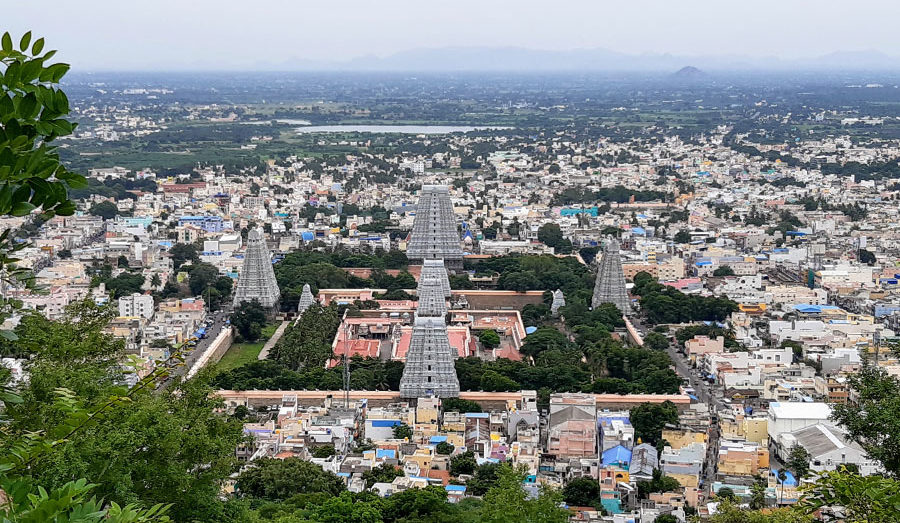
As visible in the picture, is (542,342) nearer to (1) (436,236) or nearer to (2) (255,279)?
(2) (255,279)

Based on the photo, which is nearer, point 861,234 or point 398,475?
point 398,475

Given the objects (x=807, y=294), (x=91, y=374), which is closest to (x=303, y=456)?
(x=91, y=374)

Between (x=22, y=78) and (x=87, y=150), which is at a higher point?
(x=22, y=78)

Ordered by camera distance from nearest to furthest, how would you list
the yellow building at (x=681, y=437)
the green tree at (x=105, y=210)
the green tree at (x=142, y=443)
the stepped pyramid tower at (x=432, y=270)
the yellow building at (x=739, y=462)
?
1. the green tree at (x=142, y=443)
2. the yellow building at (x=739, y=462)
3. the yellow building at (x=681, y=437)
4. the stepped pyramid tower at (x=432, y=270)
5. the green tree at (x=105, y=210)

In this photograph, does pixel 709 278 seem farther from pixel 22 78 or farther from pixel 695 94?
pixel 695 94

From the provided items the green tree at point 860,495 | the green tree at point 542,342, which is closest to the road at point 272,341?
the green tree at point 542,342

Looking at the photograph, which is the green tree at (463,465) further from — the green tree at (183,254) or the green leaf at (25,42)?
the green tree at (183,254)
